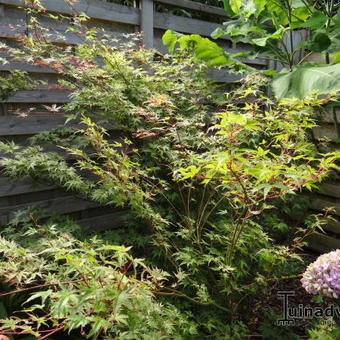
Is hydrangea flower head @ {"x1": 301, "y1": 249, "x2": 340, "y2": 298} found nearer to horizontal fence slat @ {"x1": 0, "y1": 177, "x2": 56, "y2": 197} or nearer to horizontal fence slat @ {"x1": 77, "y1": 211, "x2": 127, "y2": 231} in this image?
horizontal fence slat @ {"x1": 77, "y1": 211, "x2": 127, "y2": 231}

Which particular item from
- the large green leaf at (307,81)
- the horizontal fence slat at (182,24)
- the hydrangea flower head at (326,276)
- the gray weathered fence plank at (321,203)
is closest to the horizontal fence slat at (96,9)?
the horizontal fence slat at (182,24)

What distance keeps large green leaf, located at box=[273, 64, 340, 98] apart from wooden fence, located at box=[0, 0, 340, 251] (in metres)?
1.28

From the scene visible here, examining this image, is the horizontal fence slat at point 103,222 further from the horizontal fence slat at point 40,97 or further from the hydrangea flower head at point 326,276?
the hydrangea flower head at point 326,276

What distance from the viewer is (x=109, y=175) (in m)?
1.84

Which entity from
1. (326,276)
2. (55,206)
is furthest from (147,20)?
(326,276)

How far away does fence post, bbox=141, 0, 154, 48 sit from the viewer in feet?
9.23

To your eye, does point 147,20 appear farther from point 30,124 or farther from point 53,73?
point 30,124

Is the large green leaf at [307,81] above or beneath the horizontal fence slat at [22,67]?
beneath

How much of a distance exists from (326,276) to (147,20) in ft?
7.32

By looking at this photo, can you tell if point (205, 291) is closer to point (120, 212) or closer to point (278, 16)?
point (120, 212)

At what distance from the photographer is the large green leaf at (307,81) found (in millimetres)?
1854

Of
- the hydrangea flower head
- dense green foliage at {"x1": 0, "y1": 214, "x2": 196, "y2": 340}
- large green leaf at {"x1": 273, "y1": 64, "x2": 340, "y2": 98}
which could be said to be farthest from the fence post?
the hydrangea flower head

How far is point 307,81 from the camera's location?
6.40ft

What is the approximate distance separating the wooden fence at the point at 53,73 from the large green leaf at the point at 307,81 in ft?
4.20
